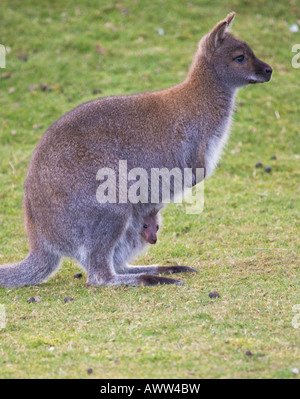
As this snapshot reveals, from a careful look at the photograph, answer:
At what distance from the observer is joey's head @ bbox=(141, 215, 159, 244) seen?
A: 21.6ft

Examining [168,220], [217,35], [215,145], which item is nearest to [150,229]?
[215,145]

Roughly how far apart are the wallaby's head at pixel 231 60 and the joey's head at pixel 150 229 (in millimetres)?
1646

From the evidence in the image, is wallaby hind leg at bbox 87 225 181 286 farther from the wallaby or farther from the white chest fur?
the white chest fur

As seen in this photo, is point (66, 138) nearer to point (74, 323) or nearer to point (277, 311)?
point (74, 323)

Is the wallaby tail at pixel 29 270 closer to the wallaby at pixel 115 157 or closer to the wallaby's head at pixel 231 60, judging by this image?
the wallaby at pixel 115 157

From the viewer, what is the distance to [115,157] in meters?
6.20

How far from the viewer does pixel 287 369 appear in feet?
13.6

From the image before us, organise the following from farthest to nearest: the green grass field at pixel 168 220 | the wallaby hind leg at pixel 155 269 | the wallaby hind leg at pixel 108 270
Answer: the wallaby hind leg at pixel 155 269, the wallaby hind leg at pixel 108 270, the green grass field at pixel 168 220

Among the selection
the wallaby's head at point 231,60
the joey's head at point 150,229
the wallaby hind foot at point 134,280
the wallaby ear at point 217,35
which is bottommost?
the wallaby hind foot at point 134,280

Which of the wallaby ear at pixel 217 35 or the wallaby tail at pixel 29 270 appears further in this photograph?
the wallaby ear at pixel 217 35

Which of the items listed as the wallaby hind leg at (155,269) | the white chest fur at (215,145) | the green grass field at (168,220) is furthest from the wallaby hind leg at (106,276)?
the white chest fur at (215,145)

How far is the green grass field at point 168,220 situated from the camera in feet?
14.8

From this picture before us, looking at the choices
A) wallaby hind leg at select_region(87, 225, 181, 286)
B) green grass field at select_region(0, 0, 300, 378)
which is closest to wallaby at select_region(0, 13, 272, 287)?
wallaby hind leg at select_region(87, 225, 181, 286)

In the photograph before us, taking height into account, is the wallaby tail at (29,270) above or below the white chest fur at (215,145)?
below
